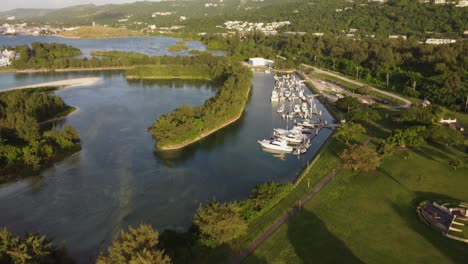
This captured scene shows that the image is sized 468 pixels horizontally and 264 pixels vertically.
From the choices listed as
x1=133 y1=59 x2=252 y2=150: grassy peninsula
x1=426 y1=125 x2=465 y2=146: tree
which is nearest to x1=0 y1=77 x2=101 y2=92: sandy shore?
x1=133 y1=59 x2=252 y2=150: grassy peninsula

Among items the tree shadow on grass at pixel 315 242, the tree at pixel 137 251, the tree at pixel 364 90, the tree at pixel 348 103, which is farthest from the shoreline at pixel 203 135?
the tree at pixel 364 90

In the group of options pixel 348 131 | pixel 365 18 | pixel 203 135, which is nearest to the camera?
pixel 348 131

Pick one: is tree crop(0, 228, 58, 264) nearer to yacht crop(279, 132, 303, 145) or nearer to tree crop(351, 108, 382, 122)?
yacht crop(279, 132, 303, 145)

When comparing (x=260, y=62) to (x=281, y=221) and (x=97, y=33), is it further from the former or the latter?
(x=97, y=33)

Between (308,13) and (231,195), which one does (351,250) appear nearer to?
(231,195)

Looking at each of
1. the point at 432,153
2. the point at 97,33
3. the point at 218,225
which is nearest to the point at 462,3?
the point at 432,153

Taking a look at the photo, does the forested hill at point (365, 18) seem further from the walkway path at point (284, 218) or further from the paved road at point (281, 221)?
the paved road at point (281, 221)

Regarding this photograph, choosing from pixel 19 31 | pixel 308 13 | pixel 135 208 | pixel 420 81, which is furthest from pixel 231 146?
pixel 19 31
